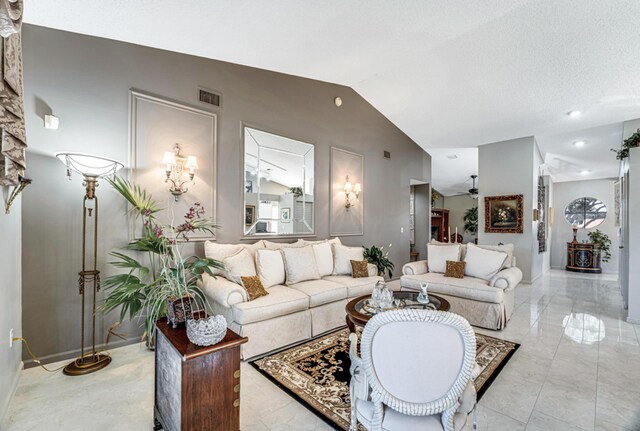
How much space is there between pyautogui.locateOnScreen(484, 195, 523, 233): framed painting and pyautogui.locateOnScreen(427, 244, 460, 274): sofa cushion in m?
2.60

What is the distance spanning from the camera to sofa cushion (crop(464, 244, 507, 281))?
3.81 metres

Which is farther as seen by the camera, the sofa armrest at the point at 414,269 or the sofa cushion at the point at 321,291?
the sofa armrest at the point at 414,269

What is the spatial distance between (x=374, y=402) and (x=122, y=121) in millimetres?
3342

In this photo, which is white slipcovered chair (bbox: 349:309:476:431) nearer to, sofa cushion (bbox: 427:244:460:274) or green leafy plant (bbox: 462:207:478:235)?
sofa cushion (bbox: 427:244:460:274)

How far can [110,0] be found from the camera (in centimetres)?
207

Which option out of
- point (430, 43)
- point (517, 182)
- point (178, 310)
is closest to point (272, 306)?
point (178, 310)

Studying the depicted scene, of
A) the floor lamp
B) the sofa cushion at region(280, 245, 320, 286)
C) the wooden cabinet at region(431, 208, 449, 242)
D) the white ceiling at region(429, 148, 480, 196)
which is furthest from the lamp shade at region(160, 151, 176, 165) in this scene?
the wooden cabinet at region(431, 208, 449, 242)

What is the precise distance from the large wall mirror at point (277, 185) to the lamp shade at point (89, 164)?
166 centimetres

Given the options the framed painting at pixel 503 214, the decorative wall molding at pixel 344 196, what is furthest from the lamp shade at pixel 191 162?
the framed painting at pixel 503 214

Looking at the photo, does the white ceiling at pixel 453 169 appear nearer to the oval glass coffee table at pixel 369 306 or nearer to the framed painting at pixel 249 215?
the oval glass coffee table at pixel 369 306

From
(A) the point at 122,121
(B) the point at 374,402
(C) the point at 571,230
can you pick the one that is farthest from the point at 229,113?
(C) the point at 571,230

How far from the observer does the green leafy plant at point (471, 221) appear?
10.4 meters

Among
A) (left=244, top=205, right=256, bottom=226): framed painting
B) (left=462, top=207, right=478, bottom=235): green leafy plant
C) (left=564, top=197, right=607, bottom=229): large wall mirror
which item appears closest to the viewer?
(left=244, top=205, right=256, bottom=226): framed painting

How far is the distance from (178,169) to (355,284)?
8.51 feet
